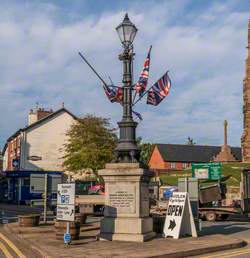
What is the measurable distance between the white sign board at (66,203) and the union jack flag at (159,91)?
194 inches

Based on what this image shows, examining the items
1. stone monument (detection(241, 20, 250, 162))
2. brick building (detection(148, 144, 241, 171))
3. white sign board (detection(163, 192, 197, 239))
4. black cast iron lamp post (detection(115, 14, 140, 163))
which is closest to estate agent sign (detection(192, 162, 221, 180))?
white sign board (detection(163, 192, 197, 239))

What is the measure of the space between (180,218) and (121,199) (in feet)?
7.02

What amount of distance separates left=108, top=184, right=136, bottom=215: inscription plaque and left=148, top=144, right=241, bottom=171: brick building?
104469 mm

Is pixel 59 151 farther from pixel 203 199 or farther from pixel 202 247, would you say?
pixel 202 247

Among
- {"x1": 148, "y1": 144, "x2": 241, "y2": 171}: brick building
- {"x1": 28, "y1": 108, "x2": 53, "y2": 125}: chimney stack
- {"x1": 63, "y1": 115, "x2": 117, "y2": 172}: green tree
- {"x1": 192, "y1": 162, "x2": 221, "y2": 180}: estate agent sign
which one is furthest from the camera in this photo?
{"x1": 148, "y1": 144, "x2": 241, "y2": 171}: brick building

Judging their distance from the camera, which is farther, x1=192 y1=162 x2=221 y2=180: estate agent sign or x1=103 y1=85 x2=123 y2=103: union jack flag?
x1=192 y1=162 x2=221 y2=180: estate agent sign

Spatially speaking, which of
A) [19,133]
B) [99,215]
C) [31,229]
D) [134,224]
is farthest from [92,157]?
[134,224]

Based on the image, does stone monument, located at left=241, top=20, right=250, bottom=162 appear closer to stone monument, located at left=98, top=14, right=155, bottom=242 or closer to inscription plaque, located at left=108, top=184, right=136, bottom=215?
stone monument, located at left=98, top=14, right=155, bottom=242

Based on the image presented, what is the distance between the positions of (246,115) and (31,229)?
71.9 meters

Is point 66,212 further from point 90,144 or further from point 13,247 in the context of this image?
point 90,144

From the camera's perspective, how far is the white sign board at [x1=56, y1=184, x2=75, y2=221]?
44.8ft

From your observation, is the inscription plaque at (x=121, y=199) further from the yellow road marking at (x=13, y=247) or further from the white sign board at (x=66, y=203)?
the yellow road marking at (x=13, y=247)

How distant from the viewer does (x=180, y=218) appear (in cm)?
1581

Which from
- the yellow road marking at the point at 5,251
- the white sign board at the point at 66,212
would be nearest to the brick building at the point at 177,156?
the white sign board at the point at 66,212
